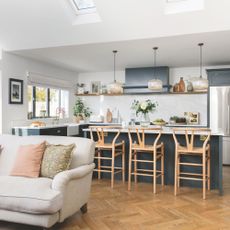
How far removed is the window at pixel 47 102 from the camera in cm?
628

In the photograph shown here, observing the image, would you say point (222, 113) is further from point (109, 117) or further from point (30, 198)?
point (30, 198)

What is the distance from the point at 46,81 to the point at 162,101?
117 inches

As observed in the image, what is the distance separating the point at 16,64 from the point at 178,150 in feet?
12.0

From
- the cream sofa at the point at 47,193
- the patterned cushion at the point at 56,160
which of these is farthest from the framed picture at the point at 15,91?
the patterned cushion at the point at 56,160

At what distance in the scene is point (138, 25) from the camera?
14.0 ft

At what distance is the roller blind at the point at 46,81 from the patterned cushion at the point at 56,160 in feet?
11.0

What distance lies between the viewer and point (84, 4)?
4.61m

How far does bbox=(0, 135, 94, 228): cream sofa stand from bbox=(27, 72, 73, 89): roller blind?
3.13 m

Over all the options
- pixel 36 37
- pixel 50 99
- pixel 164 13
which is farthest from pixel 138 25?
pixel 50 99

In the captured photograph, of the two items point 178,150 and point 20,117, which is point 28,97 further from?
point 178,150

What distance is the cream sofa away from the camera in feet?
7.84

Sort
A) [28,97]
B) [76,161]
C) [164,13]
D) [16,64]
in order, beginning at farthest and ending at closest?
[28,97], [16,64], [164,13], [76,161]

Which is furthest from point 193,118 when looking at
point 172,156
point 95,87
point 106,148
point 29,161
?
point 29,161

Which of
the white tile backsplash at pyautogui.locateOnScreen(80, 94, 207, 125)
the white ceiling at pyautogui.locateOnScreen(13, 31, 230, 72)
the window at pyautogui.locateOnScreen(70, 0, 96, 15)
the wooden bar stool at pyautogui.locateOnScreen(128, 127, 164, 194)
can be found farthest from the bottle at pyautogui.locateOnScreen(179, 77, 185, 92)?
the window at pyautogui.locateOnScreen(70, 0, 96, 15)
